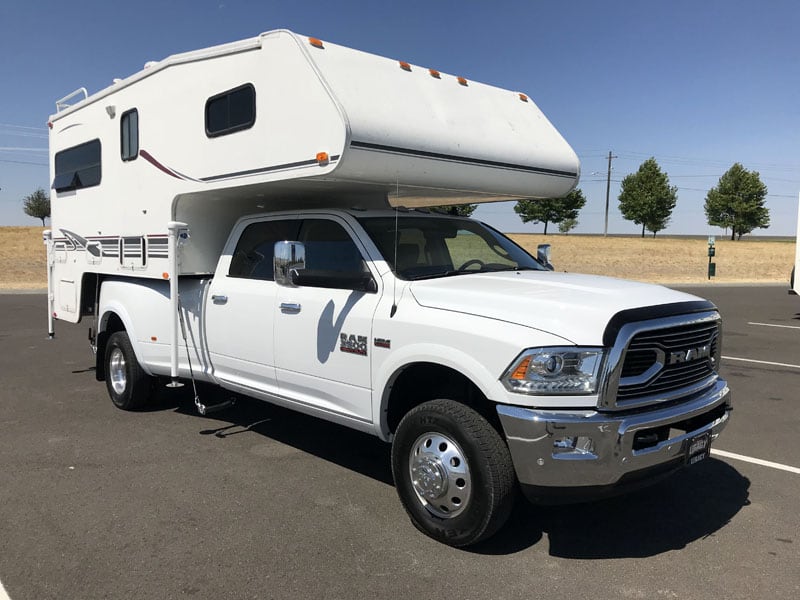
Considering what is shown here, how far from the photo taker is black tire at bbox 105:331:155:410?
6609 mm

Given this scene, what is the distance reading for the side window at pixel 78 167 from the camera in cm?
727

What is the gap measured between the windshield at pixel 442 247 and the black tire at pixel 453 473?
40.9 inches

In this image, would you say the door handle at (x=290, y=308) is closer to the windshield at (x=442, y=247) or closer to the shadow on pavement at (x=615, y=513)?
the windshield at (x=442, y=247)

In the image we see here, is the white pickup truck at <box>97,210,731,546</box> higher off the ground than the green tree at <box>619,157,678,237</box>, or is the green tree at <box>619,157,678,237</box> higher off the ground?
the green tree at <box>619,157,678,237</box>

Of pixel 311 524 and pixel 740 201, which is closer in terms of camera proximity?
pixel 311 524

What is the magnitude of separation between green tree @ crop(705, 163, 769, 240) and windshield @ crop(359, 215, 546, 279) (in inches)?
2860

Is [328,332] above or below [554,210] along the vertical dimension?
below

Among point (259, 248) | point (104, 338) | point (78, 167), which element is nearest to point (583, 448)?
point (259, 248)

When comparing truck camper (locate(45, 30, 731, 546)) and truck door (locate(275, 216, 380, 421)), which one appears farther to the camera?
truck door (locate(275, 216, 380, 421))

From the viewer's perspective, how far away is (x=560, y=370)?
337 cm

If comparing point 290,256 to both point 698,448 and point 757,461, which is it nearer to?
point 698,448

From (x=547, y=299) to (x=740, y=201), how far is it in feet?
244

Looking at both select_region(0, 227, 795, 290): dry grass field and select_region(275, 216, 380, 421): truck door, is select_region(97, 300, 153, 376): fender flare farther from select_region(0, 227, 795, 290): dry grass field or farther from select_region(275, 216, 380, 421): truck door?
select_region(0, 227, 795, 290): dry grass field

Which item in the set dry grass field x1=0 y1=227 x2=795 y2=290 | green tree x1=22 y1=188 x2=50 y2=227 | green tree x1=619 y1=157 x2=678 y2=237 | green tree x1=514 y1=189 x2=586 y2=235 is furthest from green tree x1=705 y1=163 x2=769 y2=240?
green tree x1=22 y1=188 x2=50 y2=227
